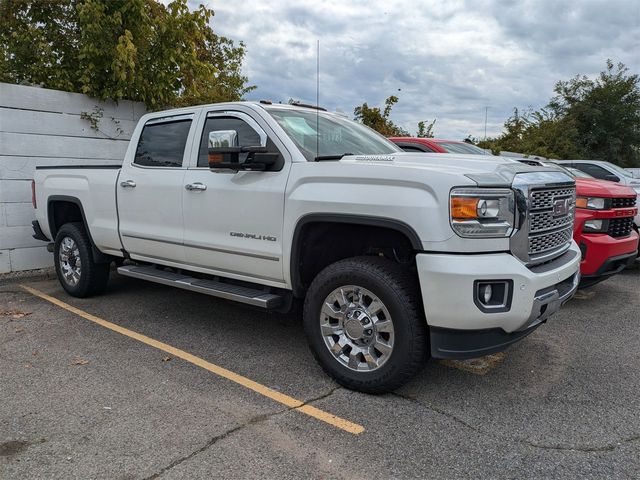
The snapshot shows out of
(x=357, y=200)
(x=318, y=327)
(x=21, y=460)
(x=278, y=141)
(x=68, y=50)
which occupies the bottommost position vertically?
(x=21, y=460)

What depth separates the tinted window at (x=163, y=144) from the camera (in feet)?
16.7

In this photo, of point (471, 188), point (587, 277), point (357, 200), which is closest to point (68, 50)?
point (357, 200)

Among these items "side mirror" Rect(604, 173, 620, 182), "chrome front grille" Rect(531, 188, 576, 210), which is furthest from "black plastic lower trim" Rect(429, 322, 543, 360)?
"side mirror" Rect(604, 173, 620, 182)

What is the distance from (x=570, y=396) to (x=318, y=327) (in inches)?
72.9

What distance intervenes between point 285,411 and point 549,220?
7.42 ft

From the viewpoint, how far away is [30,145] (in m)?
7.41

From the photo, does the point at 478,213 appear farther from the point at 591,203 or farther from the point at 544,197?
the point at 591,203

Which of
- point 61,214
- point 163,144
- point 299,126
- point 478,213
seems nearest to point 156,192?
point 163,144

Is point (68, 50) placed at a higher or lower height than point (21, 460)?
higher

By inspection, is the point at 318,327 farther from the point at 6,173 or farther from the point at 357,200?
the point at 6,173

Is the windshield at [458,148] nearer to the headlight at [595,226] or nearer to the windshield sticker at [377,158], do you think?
the headlight at [595,226]

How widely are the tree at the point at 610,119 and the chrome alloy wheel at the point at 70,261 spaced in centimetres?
2965

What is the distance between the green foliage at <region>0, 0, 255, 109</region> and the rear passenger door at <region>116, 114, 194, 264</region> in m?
2.94

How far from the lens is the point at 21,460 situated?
2.88 meters
